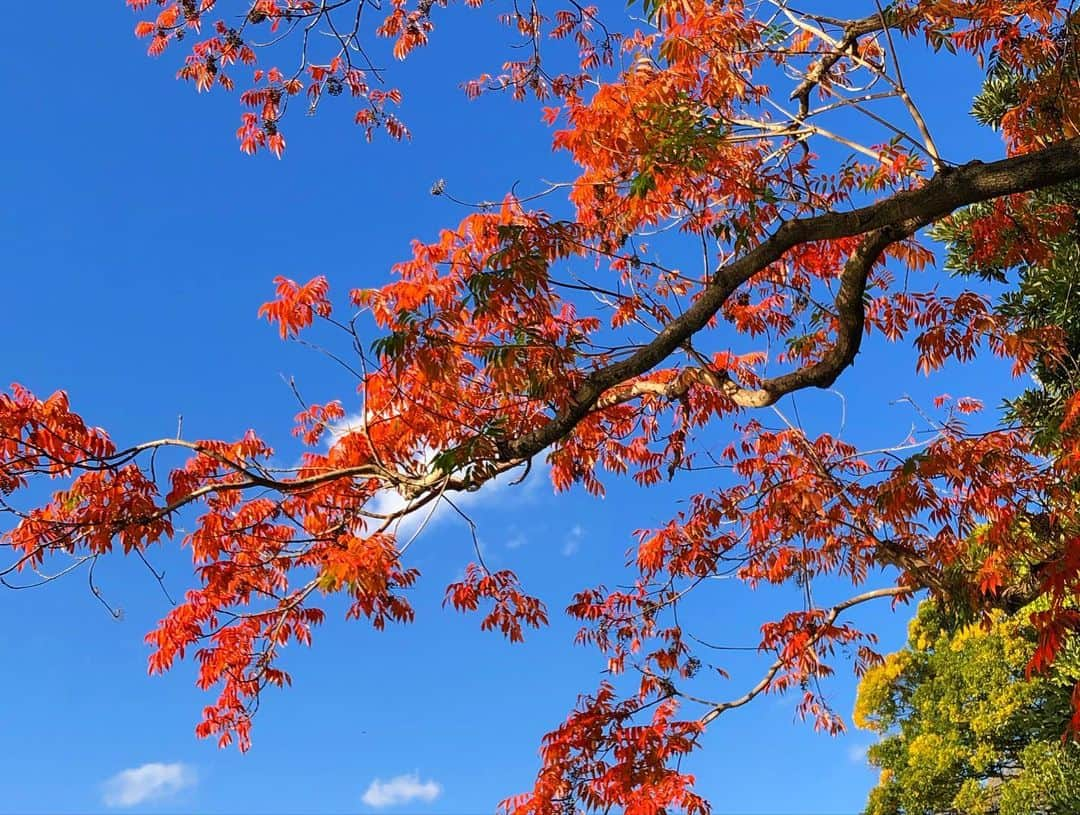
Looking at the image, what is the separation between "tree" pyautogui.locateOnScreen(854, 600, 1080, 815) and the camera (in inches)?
404

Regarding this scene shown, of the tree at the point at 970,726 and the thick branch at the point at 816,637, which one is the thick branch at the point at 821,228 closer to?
the thick branch at the point at 816,637

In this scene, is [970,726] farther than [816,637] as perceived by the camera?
Yes

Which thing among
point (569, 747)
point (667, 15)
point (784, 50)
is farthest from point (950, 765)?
point (667, 15)

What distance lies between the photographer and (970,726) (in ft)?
37.8

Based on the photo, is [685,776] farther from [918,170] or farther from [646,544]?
[918,170]

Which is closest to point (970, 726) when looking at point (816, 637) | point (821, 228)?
point (816, 637)

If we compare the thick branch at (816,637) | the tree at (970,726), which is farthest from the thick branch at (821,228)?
the tree at (970,726)

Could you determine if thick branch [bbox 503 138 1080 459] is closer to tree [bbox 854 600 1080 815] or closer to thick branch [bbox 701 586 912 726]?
thick branch [bbox 701 586 912 726]

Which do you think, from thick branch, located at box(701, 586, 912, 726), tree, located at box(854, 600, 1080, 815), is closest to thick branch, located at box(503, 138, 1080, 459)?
thick branch, located at box(701, 586, 912, 726)

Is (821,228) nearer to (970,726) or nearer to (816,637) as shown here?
(816,637)

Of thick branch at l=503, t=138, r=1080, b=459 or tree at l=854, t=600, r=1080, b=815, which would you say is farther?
tree at l=854, t=600, r=1080, b=815

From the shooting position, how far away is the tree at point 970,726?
33.6 feet

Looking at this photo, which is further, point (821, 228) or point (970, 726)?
point (970, 726)

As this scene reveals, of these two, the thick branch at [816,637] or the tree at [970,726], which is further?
the tree at [970,726]
